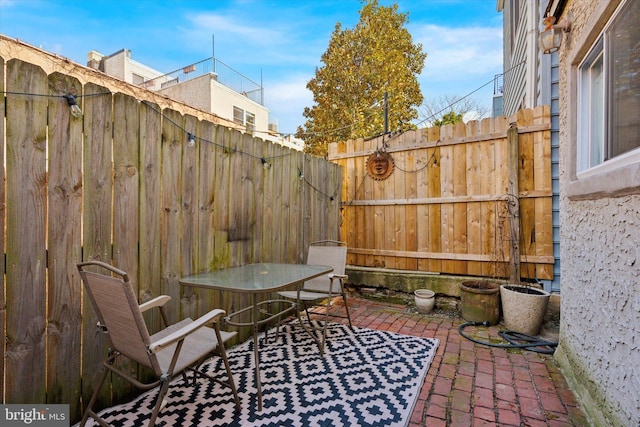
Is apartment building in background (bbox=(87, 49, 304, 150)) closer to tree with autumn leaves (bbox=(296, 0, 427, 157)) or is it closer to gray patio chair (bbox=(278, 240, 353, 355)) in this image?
tree with autumn leaves (bbox=(296, 0, 427, 157))

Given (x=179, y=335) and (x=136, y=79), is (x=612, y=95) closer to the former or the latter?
(x=179, y=335)

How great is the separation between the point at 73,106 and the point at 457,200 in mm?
3836

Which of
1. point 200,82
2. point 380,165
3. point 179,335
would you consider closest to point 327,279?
point 380,165

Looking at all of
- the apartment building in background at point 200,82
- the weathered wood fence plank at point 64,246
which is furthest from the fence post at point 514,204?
the apartment building in background at point 200,82

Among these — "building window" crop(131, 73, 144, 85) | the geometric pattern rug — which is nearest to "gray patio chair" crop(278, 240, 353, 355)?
the geometric pattern rug

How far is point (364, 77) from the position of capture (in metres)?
9.27

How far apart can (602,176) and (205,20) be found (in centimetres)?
809

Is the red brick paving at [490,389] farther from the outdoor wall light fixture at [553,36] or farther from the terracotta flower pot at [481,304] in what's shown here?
the outdoor wall light fixture at [553,36]

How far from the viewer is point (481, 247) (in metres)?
3.84

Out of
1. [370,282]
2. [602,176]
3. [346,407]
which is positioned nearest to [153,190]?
[346,407]

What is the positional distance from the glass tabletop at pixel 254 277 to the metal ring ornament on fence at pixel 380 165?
6.99 ft

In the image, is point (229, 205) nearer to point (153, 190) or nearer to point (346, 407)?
point (153, 190)

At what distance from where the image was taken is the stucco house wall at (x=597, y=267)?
1.47m

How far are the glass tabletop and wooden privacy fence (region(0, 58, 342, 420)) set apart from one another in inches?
6.7
